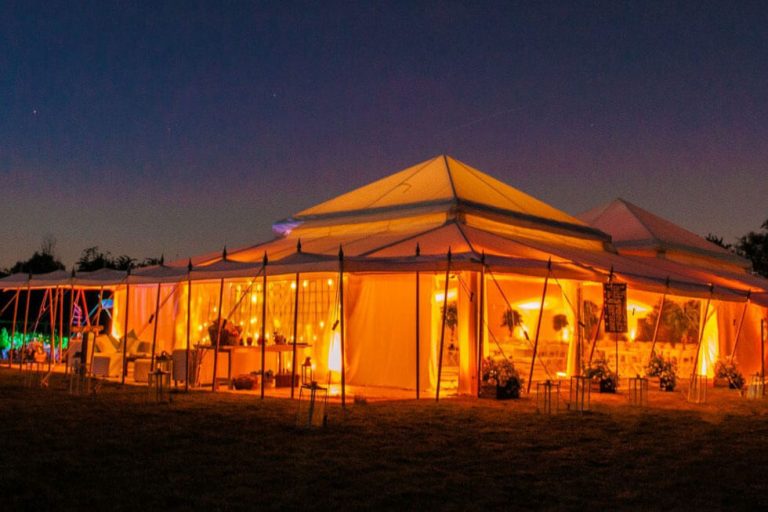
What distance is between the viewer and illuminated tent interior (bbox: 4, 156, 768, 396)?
1127 cm

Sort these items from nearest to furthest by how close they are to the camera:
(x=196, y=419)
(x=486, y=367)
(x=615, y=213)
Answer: (x=196, y=419)
(x=486, y=367)
(x=615, y=213)

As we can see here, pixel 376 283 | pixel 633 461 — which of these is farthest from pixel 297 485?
pixel 376 283

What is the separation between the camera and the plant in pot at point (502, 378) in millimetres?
10711

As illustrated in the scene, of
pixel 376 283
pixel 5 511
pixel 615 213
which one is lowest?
pixel 5 511

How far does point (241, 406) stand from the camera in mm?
9312

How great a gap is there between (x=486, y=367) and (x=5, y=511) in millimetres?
7488

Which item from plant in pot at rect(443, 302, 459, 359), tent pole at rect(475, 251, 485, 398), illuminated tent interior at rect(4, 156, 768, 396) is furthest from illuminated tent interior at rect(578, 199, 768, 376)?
tent pole at rect(475, 251, 485, 398)

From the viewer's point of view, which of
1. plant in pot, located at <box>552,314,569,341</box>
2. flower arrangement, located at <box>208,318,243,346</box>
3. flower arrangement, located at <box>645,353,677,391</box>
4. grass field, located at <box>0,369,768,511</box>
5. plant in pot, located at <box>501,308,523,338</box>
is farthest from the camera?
plant in pot, located at <box>501,308,523,338</box>

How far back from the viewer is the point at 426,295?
12117mm

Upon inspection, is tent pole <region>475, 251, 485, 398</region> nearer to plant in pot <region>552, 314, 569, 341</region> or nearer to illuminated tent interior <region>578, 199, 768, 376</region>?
plant in pot <region>552, 314, 569, 341</region>

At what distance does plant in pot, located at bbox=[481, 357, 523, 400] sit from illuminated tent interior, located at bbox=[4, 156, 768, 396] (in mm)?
194

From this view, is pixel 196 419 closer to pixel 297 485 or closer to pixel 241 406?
pixel 241 406

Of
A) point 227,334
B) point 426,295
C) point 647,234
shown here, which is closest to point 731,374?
point 647,234

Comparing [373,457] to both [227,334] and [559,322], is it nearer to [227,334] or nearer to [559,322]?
[227,334]
